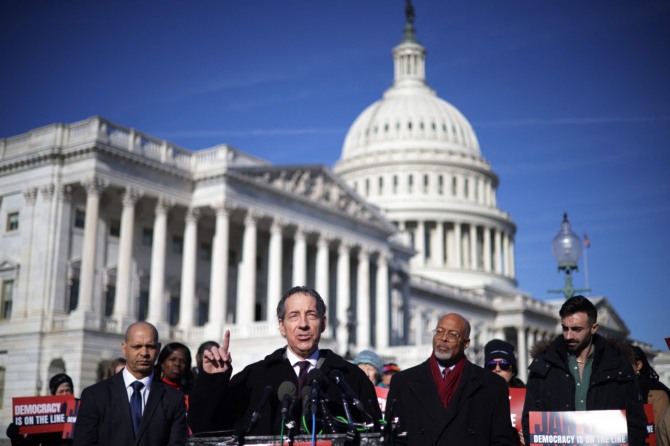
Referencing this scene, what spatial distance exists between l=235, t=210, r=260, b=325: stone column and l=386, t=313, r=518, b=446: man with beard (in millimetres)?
43852

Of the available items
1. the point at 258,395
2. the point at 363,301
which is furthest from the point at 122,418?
the point at 363,301

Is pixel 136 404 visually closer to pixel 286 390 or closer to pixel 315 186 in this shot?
pixel 286 390

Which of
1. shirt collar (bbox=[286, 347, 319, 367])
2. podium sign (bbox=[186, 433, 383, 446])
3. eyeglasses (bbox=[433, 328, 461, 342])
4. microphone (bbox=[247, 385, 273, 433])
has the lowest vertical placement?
podium sign (bbox=[186, 433, 383, 446])

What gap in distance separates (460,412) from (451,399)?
0.13m

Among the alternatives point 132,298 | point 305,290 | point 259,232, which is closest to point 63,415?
point 305,290

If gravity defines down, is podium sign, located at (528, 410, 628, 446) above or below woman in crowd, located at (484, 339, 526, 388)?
below

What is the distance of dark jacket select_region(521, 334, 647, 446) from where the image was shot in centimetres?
767

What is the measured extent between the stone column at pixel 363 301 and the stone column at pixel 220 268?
1393 cm

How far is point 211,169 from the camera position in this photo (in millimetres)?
51000

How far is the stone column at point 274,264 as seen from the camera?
53.7 metres

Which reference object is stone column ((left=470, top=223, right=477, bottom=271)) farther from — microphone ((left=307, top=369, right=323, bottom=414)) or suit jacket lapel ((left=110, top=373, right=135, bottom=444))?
microphone ((left=307, top=369, right=323, bottom=414))

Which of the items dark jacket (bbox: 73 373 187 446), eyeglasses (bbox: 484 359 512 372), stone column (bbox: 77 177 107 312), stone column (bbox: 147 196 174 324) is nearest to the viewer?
dark jacket (bbox: 73 373 187 446)

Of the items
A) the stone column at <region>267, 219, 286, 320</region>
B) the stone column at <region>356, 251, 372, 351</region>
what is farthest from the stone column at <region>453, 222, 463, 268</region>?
the stone column at <region>267, 219, 286, 320</region>

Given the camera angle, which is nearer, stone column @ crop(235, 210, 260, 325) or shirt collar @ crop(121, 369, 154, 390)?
shirt collar @ crop(121, 369, 154, 390)
